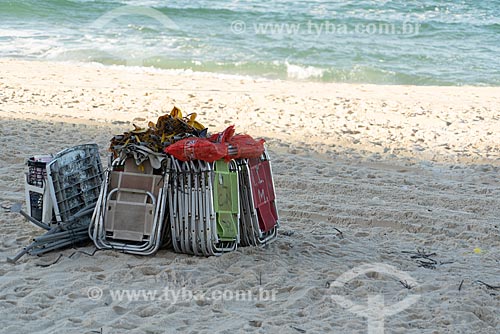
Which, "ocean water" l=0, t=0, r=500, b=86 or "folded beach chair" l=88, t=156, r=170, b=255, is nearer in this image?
"folded beach chair" l=88, t=156, r=170, b=255

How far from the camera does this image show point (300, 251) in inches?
197

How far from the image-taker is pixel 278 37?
17812 millimetres

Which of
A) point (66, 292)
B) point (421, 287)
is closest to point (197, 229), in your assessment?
point (66, 292)

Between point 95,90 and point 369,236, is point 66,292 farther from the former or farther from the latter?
point 95,90

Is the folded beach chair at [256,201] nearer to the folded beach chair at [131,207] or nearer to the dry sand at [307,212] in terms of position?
the dry sand at [307,212]

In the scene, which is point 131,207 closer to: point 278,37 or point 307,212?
point 307,212

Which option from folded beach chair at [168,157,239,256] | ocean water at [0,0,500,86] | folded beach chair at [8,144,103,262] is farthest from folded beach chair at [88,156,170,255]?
ocean water at [0,0,500,86]

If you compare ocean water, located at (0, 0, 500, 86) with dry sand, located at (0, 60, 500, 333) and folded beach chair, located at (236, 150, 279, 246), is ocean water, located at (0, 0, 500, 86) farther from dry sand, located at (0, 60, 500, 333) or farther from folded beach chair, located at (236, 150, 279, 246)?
folded beach chair, located at (236, 150, 279, 246)

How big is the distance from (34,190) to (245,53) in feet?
36.4

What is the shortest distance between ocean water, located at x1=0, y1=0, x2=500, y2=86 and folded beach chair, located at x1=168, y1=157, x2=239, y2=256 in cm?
967

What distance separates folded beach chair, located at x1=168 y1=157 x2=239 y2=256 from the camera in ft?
15.2

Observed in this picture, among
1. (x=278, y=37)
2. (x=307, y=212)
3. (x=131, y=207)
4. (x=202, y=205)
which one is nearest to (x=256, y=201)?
(x=202, y=205)

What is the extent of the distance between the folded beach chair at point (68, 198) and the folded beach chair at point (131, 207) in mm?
217

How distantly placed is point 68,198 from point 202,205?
95 centimetres
